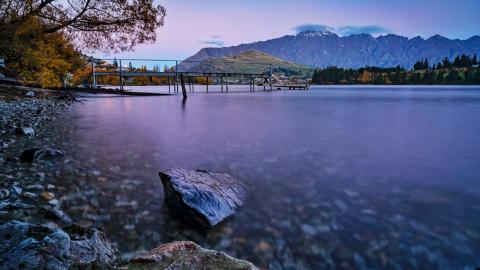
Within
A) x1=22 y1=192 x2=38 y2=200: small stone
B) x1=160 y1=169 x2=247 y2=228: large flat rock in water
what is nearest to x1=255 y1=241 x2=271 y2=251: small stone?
x1=160 y1=169 x2=247 y2=228: large flat rock in water

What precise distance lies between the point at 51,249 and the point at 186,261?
1.01 meters

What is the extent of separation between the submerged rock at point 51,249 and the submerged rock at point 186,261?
0.38 m

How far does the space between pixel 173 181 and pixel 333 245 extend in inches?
90.7

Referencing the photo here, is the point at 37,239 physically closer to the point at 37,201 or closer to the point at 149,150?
the point at 37,201

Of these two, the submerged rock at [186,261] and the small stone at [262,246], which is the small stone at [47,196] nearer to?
the submerged rock at [186,261]

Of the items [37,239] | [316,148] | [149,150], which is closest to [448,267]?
[37,239]

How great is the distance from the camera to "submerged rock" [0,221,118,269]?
230 centimetres

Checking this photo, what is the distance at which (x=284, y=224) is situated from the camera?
420 cm

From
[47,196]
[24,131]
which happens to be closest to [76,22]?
[24,131]

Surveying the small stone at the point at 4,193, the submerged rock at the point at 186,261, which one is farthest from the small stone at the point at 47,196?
the submerged rock at the point at 186,261

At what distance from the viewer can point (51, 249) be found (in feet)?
8.07

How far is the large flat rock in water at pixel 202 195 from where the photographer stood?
4.12 metres

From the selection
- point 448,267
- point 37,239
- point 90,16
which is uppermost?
point 90,16

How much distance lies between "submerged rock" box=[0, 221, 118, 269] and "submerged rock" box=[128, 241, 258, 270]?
38cm
